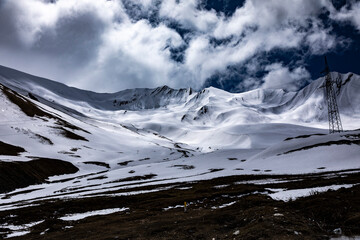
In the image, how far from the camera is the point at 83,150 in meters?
161

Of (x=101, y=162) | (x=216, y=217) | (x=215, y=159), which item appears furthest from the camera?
(x=101, y=162)

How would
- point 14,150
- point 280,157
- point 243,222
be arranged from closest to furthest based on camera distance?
1. point 243,222
2. point 280,157
3. point 14,150

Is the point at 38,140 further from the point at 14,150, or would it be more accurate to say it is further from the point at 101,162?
the point at 101,162

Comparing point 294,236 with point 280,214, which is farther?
point 280,214

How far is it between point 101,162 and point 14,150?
39.8 meters

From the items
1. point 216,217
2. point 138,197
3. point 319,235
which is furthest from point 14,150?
point 319,235

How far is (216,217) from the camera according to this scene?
19.1 meters

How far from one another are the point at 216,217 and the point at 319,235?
26.8 ft

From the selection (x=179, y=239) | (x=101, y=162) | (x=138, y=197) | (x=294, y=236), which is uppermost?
(x=294, y=236)

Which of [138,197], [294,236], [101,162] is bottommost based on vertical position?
[101,162]

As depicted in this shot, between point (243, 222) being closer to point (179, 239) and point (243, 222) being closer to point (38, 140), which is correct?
point (179, 239)

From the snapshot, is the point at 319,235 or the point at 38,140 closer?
the point at 319,235

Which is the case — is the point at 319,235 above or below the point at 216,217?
above

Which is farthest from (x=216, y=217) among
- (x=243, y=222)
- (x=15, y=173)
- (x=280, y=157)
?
(x=15, y=173)
